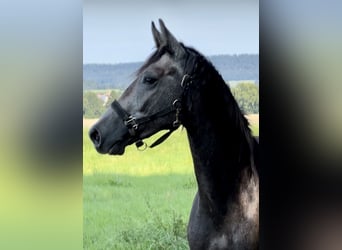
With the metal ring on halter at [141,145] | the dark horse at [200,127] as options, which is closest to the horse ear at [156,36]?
the dark horse at [200,127]

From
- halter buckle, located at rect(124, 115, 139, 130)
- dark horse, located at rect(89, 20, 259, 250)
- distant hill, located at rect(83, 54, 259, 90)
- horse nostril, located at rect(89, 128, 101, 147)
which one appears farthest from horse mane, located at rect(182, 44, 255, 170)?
horse nostril, located at rect(89, 128, 101, 147)

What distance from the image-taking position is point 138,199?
10.8 ft

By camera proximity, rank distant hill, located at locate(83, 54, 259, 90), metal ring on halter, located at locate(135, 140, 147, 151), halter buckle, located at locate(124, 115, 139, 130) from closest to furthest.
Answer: halter buckle, located at locate(124, 115, 139, 130)
metal ring on halter, located at locate(135, 140, 147, 151)
distant hill, located at locate(83, 54, 259, 90)

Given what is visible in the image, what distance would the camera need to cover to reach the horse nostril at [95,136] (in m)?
3.01

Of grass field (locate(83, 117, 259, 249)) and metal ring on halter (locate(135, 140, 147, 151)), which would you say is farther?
grass field (locate(83, 117, 259, 249))

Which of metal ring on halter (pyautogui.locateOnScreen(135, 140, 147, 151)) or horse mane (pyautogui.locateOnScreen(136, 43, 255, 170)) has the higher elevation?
horse mane (pyautogui.locateOnScreen(136, 43, 255, 170))

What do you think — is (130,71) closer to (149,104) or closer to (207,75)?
(149,104)

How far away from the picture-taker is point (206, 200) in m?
3.11

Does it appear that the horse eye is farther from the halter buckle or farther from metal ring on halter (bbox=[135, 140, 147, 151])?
metal ring on halter (bbox=[135, 140, 147, 151])

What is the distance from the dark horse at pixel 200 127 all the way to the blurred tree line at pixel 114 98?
0.13 m

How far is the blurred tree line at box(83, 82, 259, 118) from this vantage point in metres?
3.21

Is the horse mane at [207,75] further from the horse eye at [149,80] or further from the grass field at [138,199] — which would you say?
the grass field at [138,199]

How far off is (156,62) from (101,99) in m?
0.47

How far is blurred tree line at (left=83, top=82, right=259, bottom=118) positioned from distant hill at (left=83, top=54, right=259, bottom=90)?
39mm
